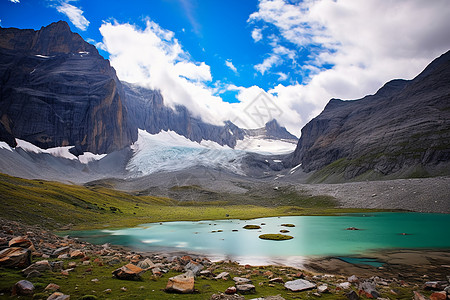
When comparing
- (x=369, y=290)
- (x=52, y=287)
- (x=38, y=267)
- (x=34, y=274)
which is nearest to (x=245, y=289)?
(x=369, y=290)

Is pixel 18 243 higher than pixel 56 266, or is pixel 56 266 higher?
pixel 18 243

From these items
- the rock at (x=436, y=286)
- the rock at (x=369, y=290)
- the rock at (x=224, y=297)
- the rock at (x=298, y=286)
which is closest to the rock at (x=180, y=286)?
the rock at (x=224, y=297)

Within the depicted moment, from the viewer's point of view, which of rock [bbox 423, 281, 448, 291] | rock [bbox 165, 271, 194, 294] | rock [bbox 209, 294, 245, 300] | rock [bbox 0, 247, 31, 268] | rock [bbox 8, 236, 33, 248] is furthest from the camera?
rock [bbox 423, 281, 448, 291]

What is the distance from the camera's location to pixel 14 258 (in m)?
13.0

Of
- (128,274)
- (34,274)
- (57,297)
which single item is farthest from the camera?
(128,274)

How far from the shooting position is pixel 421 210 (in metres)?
91.0

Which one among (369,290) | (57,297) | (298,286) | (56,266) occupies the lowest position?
(298,286)

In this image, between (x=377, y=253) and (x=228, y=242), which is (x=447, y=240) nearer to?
(x=377, y=253)

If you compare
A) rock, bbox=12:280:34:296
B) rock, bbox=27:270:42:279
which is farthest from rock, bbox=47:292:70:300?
rock, bbox=27:270:42:279

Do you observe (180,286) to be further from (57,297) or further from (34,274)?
(34,274)

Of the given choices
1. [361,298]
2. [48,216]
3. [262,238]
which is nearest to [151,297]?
[361,298]

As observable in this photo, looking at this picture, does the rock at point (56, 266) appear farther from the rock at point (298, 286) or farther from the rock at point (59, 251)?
the rock at point (298, 286)

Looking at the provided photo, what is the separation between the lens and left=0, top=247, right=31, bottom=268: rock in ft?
41.7

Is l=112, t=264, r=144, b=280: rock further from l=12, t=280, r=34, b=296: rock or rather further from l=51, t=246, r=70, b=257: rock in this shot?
l=51, t=246, r=70, b=257: rock
